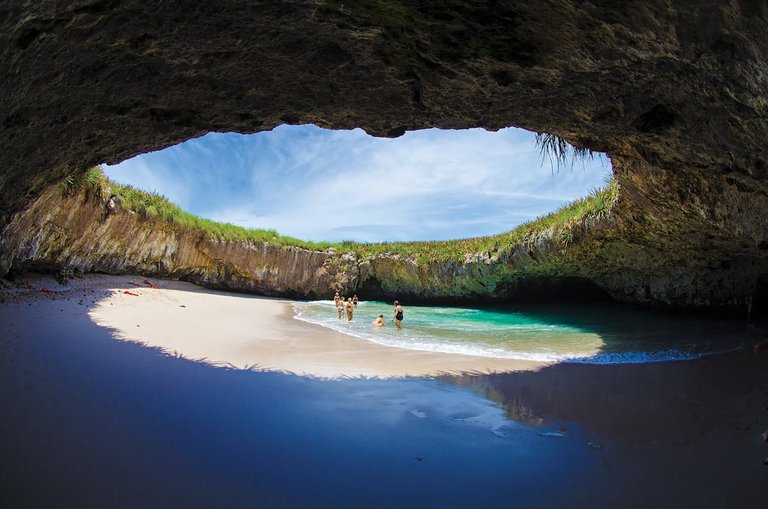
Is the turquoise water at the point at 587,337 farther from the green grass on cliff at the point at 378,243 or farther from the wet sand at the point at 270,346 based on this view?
the green grass on cliff at the point at 378,243

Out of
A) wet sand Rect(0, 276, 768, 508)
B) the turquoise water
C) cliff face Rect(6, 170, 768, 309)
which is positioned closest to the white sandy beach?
wet sand Rect(0, 276, 768, 508)

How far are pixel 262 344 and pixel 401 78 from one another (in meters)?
5.93

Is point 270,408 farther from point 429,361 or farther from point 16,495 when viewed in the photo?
point 429,361

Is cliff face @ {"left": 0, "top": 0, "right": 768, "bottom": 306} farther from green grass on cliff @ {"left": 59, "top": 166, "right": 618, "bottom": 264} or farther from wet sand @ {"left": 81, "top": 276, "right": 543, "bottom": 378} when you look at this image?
wet sand @ {"left": 81, "top": 276, "right": 543, "bottom": 378}

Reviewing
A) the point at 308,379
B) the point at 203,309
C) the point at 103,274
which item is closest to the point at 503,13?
the point at 308,379

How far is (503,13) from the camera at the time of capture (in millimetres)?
2738

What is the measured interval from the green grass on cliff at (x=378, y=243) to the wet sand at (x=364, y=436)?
3.47m

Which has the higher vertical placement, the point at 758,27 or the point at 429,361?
the point at 758,27

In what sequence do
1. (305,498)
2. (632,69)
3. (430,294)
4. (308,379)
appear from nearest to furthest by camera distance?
(305,498) → (632,69) → (308,379) → (430,294)

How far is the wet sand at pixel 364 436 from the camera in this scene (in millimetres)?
2752

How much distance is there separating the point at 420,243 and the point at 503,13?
20.4m

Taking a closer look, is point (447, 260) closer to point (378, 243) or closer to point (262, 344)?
point (378, 243)

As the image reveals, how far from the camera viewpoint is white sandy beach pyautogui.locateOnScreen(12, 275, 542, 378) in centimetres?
623

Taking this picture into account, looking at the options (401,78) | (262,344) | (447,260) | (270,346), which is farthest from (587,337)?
(447,260)
